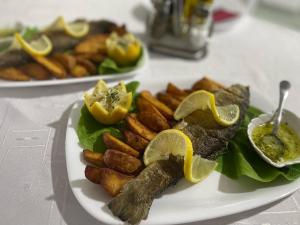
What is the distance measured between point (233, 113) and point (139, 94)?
506mm

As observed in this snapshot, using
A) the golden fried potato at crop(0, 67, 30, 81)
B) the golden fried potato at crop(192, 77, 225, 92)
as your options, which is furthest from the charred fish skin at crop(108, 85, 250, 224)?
the golden fried potato at crop(0, 67, 30, 81)

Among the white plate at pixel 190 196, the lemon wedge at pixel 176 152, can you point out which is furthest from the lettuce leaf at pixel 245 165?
the lemon wedge at pixel 176 152

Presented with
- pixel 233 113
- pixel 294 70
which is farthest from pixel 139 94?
pixel 294 70

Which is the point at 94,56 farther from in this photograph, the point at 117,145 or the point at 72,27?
the point at 117,145

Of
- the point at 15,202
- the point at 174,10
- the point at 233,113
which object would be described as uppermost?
the point at 174,10

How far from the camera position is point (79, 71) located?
76.0 inches

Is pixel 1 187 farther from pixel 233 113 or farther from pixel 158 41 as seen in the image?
pixel 158 41

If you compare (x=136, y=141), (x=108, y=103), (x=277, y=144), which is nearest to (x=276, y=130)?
(x=277, y=144)

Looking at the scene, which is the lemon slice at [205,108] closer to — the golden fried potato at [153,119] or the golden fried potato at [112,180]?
the golden fried potato at [153,119]

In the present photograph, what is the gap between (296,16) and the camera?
3160 mm

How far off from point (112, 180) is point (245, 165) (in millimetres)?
562

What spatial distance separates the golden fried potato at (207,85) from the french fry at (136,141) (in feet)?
1.77

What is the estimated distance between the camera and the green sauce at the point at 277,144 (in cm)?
141

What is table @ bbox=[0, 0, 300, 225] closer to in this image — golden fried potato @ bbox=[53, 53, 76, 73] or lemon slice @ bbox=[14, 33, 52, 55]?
golden fried potato @ bbox=[53, 53, 76, 73]
